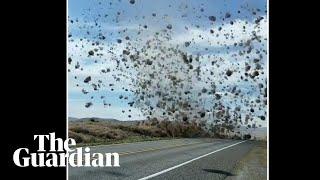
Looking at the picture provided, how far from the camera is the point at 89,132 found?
30.2m
